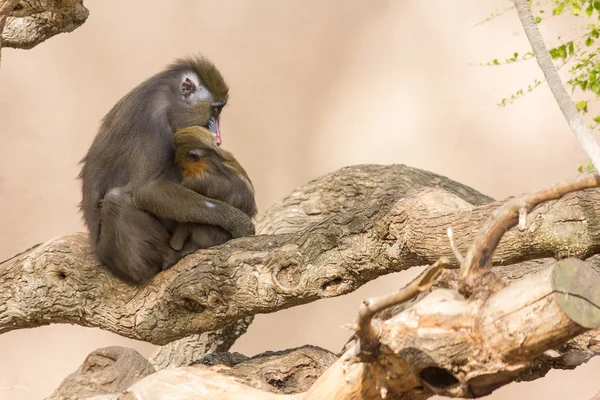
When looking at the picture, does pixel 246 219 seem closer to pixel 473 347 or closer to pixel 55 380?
pixel 473 347

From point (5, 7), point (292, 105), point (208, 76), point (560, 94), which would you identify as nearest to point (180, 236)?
point (208, 76)

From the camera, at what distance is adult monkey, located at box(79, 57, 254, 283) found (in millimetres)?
5504

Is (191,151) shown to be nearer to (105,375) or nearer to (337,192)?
(337,192)

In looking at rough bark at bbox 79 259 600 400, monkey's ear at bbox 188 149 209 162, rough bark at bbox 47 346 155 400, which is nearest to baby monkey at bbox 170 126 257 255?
monkey's ear at bbox 188 149 209 162

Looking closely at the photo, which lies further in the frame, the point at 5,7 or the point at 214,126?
the point at 214,126

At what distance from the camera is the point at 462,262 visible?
285 cm

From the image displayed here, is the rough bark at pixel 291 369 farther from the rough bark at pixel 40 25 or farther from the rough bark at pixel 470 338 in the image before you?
the rough bark at pixel 40 25

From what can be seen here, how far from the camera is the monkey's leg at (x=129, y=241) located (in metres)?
5.39

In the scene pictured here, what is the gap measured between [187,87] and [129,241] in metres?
1.42

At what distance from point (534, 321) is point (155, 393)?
173cm

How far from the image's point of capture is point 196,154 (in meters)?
5.93

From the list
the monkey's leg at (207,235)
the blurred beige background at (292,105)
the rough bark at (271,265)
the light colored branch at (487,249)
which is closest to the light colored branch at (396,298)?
the light colored branch at (487,249)

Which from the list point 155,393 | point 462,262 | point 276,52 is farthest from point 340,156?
point 462,262

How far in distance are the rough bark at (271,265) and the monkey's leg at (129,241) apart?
100 mm
